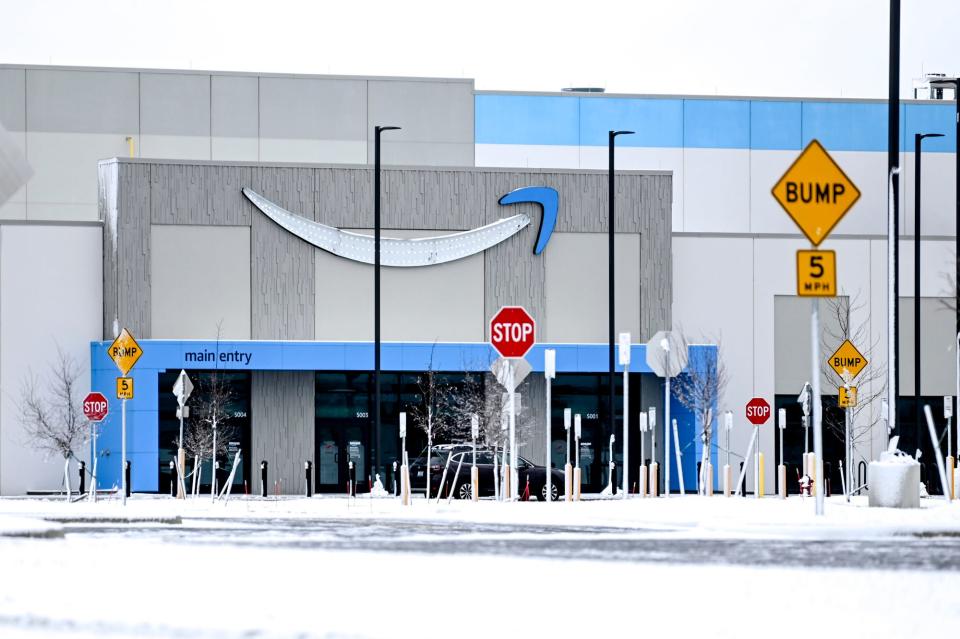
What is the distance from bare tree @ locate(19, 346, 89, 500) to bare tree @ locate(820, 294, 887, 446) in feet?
73.0

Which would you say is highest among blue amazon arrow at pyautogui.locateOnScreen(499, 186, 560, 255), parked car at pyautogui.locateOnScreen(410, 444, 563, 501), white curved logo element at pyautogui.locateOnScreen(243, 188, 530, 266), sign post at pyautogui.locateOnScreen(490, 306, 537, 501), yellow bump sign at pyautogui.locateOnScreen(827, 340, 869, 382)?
blue amazon arrow at pyautogui.locateOnScreen(499, 186, 560, 255)

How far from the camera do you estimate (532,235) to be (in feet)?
181

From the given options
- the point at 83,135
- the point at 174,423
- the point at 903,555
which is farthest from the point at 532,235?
the point at 903,555

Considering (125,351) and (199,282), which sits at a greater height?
(199,282)

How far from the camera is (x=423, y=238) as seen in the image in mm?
54562

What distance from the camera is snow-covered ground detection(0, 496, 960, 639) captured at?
444 inches

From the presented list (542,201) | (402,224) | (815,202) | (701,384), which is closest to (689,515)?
(815,202)

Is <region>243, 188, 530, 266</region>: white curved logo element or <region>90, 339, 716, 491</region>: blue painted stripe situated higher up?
<region>243, 188, 530, 266</region>: white curved logo element

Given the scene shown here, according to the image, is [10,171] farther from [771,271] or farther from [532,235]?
[771,271]

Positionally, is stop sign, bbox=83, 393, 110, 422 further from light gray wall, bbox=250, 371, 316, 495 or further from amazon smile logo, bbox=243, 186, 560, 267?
amazon smile logo, bbox=243, 186, 560, 267

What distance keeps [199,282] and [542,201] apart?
10.4 m

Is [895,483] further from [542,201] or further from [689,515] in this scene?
[542,201]

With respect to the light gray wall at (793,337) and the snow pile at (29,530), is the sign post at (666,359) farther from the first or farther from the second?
the snow pile at (29,530)

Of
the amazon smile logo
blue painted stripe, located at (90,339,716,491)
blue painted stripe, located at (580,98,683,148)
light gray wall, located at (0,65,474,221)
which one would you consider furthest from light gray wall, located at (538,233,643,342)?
blue painted stripe, located at (580,98,683,148)
